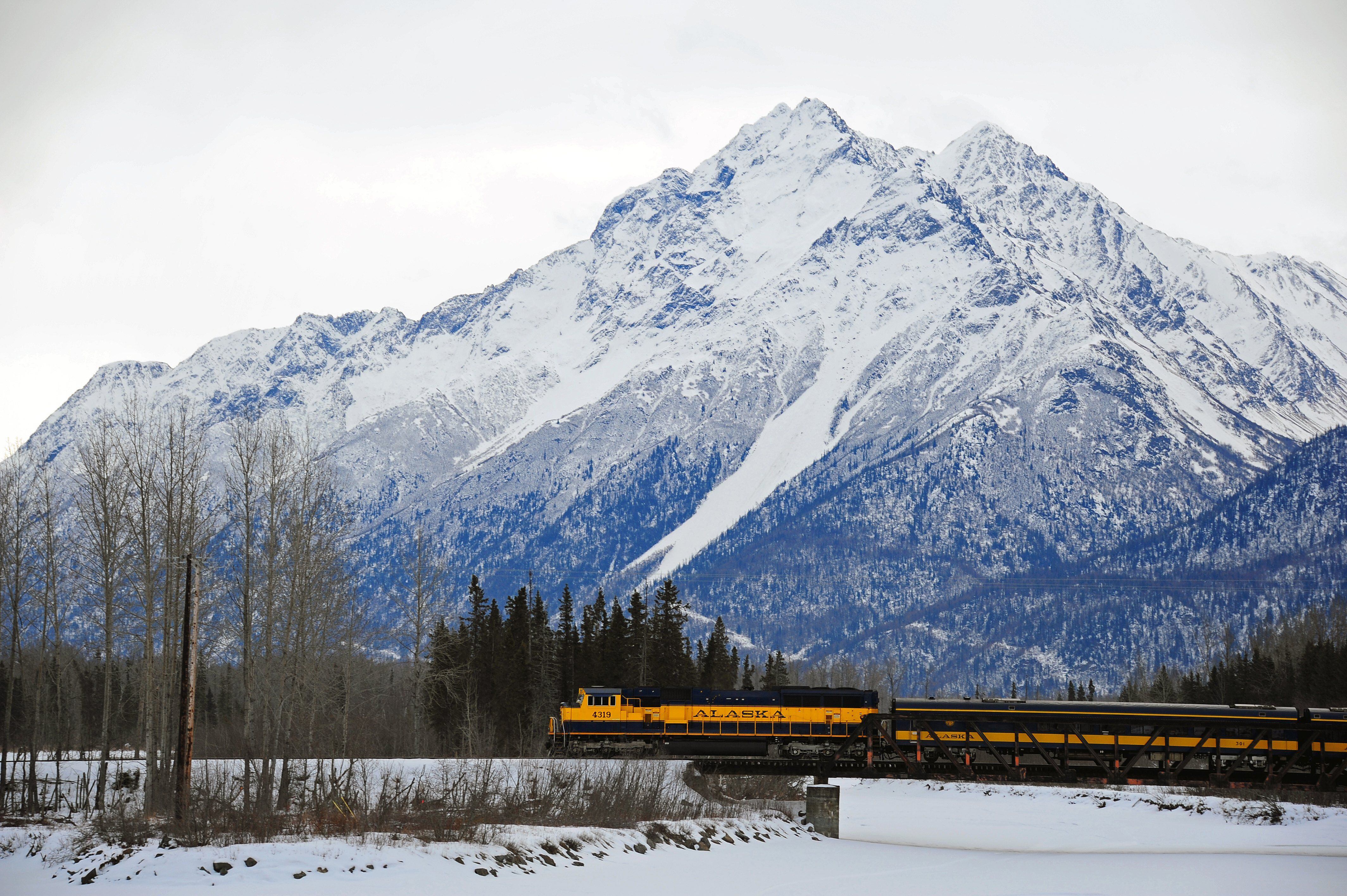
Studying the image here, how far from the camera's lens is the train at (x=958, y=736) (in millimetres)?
54500

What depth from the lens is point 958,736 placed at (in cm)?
6050

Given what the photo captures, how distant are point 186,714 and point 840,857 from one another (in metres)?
26.4

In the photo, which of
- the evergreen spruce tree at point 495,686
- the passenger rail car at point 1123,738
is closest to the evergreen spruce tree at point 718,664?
the evergreen spruce tree at point 495,686

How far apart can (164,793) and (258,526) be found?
54.3 ft

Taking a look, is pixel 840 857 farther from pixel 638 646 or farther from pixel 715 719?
pixel 638 646

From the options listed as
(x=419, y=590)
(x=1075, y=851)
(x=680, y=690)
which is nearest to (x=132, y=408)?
(x=419, y=590)

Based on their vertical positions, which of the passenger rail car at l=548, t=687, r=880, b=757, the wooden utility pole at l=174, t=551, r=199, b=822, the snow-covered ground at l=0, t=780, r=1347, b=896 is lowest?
the snow-covered ground at l=0, t=780, r=1347, b=896

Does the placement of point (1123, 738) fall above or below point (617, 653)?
below

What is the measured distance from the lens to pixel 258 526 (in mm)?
60844

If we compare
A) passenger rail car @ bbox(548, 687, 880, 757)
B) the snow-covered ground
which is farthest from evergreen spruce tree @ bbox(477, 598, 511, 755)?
the snow-covered ground

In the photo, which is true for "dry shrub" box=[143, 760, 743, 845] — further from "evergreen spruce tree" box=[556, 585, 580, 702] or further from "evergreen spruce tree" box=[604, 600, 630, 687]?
"evergreen spruce tree" box=[556, 585, 580, 702]

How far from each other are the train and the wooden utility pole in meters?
28.8

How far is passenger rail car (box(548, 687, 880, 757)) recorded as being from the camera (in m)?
68.9

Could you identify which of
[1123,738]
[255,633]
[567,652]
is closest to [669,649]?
[567,652]
